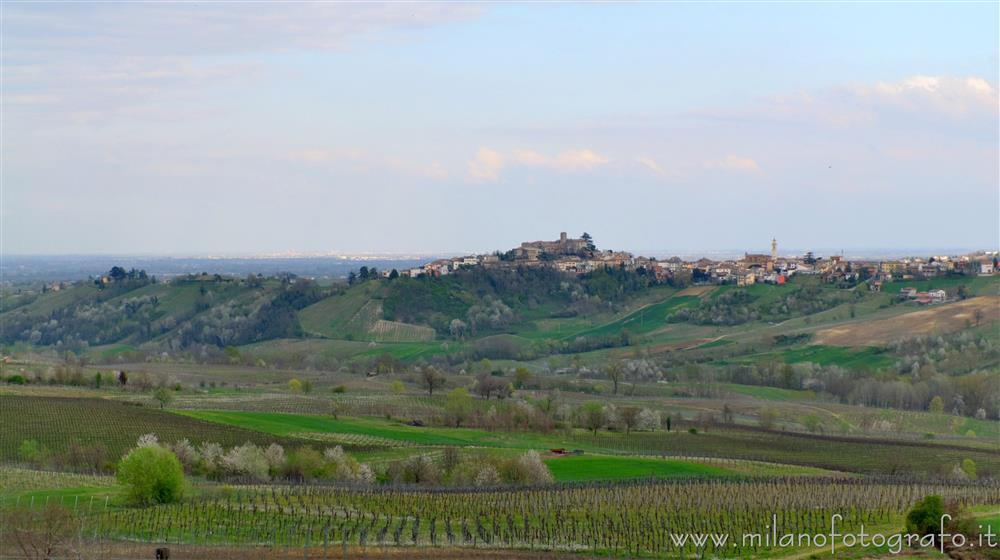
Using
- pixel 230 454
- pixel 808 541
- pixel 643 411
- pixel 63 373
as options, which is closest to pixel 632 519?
pixel 808 541

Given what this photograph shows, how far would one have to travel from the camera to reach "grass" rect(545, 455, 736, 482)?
63.2m

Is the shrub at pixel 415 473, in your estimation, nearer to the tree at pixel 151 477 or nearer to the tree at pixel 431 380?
the tree at pixel 151 477

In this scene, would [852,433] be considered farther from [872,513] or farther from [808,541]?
[808,541]

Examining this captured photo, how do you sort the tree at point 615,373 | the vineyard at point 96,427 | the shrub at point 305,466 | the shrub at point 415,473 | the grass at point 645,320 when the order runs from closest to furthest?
1. the shrub at point 415,473
2. the shrub at point 305,466
3. the vineyard at point 96,427
4. the tree at point 615,373
5. the grass at point 645,320

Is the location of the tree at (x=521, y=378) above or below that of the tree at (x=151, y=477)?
below

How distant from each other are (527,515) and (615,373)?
247 feet

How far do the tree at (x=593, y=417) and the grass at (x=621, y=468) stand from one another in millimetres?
17250

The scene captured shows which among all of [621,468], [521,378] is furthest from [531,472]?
[521,378]

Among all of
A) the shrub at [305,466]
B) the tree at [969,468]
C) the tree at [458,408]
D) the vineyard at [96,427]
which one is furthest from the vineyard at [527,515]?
the tree at [458,408]

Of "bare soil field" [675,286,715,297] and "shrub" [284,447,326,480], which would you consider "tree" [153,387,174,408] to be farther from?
"bare soil field" [675,286,715,297]

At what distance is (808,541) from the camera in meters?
42.6

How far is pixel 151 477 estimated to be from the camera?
168ft

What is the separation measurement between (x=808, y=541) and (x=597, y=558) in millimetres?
7734

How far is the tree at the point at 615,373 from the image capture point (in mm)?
120650
